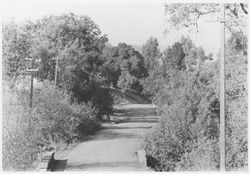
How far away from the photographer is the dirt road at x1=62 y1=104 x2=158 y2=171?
15430 mm

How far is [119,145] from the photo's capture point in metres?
17.9

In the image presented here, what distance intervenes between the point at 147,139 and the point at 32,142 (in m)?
4.13

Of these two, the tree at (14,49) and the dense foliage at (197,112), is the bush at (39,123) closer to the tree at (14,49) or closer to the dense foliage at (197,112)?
the tree at (14,49)

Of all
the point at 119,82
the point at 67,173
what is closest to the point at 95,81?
the point at 119,82

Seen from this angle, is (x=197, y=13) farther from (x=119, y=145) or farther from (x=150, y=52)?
(x=119, y=145)

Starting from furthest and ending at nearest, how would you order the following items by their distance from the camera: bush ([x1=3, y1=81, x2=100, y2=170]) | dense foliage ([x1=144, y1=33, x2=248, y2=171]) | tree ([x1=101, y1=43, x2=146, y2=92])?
tree ([x1=101, y1=43, x2=146, y2=92]), dense foliage ([x1=144, y1=33, x2=248, y2=171]), bush ([x1=3, y1=81, x2=100, y2=170])

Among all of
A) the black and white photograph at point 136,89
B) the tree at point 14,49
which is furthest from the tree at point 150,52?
the tree at point 14,49

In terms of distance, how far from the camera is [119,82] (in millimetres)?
17156

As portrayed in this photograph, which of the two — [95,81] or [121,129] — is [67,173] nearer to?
[121,129]

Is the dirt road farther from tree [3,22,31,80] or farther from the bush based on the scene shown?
tree [3,22,31,80]

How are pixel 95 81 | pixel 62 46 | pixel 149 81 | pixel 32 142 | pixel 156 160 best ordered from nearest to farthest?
1. pixel 32 142
2. pixel 149 81
3. pixel 156 160
4. pixel 62 46
5. pixel 95 81

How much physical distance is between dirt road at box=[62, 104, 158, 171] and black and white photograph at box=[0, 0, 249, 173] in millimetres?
39

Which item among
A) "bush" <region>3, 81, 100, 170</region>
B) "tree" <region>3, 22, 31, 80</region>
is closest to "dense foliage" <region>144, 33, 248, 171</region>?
"bush" <region>3, 81, 100, 170</region>

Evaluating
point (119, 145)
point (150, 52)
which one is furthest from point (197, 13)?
point (119, 145)
